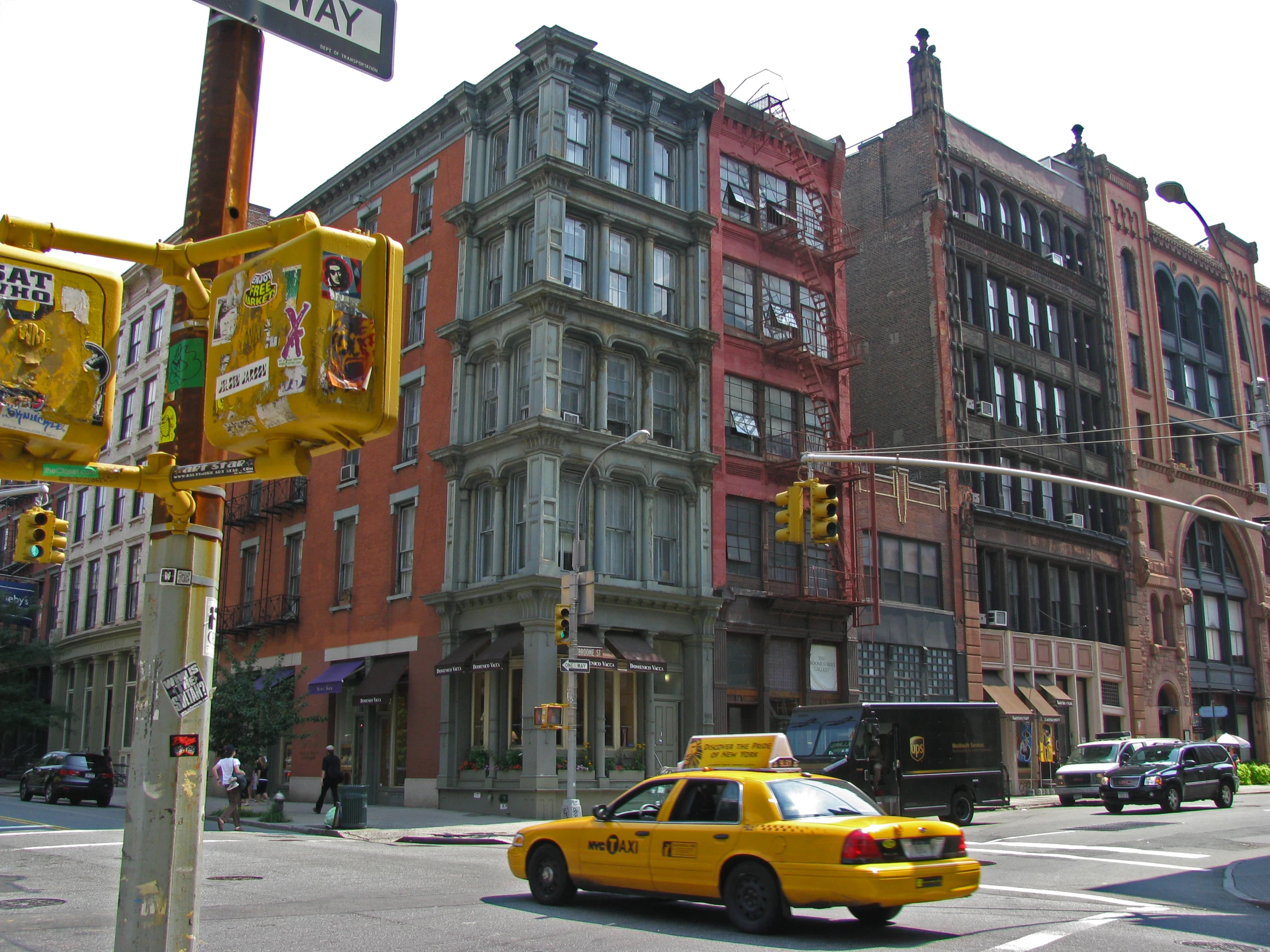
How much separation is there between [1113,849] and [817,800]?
1103 cm

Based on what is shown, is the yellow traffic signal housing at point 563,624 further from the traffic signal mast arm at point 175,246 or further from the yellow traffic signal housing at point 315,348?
the yellow traffic signal housing at point 315,348

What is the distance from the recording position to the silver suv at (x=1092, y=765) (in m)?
32.0

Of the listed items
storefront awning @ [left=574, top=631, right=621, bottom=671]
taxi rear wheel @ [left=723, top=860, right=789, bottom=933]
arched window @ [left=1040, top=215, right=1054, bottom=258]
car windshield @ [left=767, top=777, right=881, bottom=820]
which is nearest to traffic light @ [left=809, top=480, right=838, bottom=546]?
car windshield @ [left=767, top=777, right=881, bottom=820]

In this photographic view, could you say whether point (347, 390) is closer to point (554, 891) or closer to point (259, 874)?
point (554, 891)

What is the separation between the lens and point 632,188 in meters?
33.4

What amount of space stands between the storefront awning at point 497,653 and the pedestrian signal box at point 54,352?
24.7m

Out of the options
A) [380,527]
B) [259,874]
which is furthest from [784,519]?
[380,527]

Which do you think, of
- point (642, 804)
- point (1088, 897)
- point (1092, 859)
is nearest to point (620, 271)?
point (1092, 859)

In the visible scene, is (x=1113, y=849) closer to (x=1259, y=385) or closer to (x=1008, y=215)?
(x=1259, y=385)

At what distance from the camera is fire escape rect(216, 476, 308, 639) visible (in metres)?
39.2

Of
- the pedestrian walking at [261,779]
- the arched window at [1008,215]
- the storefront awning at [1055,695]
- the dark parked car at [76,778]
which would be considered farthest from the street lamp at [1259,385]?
the dark parked car at [76,778]

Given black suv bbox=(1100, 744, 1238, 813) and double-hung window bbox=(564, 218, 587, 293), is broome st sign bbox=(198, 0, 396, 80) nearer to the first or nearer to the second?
double-hung window bbox=(564, 218, 587, 293)

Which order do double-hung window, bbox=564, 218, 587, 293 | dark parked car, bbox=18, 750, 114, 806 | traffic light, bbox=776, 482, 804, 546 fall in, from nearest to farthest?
traffic light, bbox=776, 482, 804, 546
double-hung window, bbox=564, 218, 587, 293
dark parked car, bbox=18, 750, 114, 806

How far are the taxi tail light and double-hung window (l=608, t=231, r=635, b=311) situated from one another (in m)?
23.0
